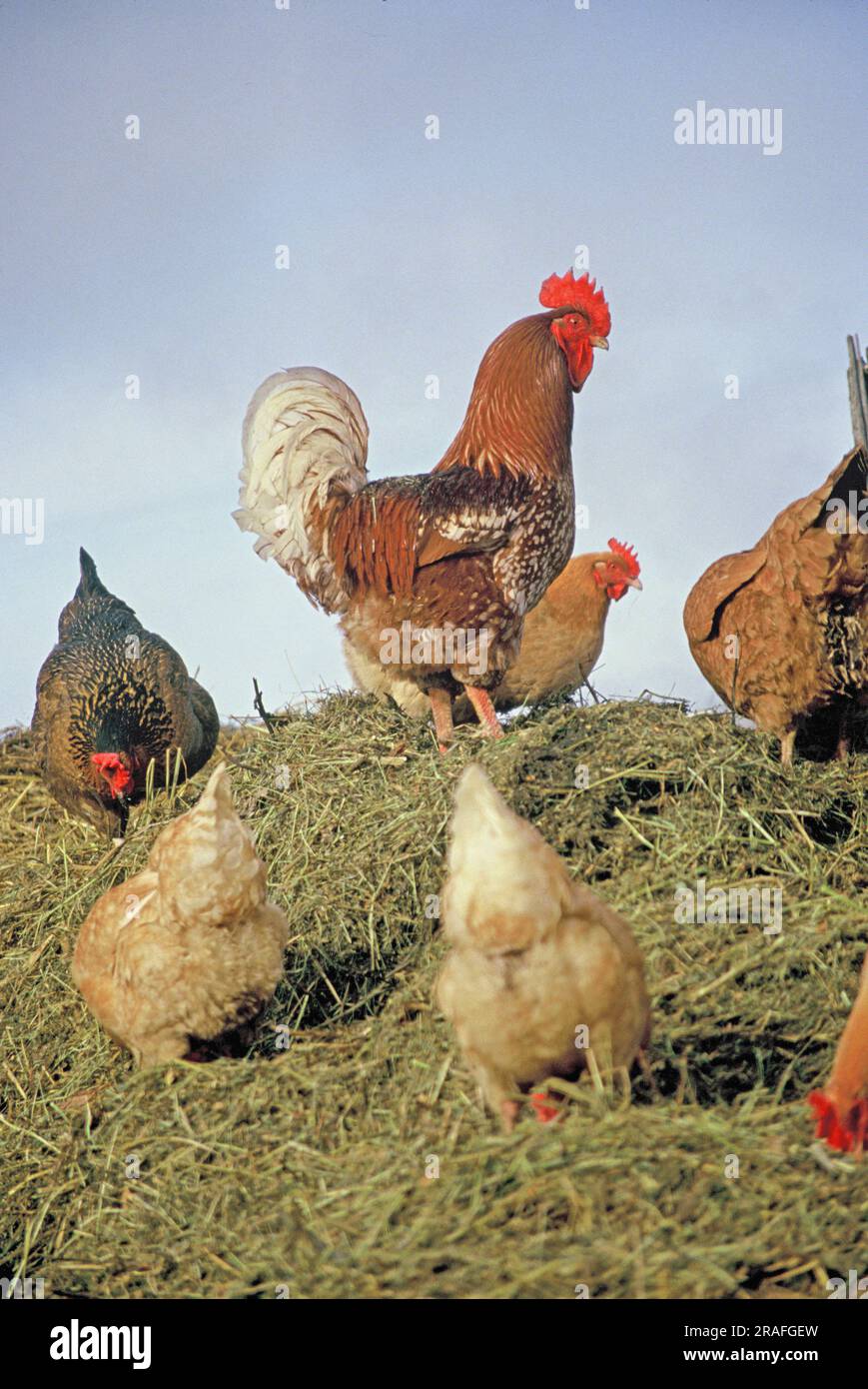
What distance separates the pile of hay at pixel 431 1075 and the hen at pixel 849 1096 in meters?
0.07

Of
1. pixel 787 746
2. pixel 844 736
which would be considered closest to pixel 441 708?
pixel 787 746

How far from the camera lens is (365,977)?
3928 millimetres

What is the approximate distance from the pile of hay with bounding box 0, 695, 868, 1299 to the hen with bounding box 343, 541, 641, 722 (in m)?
1.19

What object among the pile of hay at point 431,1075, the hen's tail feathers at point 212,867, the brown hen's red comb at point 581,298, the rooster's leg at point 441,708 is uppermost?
the brown hen's red comb at point 581,298

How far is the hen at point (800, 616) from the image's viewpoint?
479cm

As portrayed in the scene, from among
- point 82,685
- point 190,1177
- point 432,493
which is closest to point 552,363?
point 432,493

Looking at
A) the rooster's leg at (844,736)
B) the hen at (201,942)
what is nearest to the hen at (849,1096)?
the hen at (201,942)

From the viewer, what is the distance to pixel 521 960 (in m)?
2.60

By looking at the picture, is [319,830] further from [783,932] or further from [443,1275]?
[443,1275]

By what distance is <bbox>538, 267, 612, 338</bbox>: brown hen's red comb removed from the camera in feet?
19.3

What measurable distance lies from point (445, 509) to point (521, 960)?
331 centimetres

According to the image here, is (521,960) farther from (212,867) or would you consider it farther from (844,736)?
(844,736)

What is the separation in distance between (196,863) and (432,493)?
9.01ft

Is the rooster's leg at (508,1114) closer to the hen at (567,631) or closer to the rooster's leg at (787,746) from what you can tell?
the rooster's leg at (787,746)
